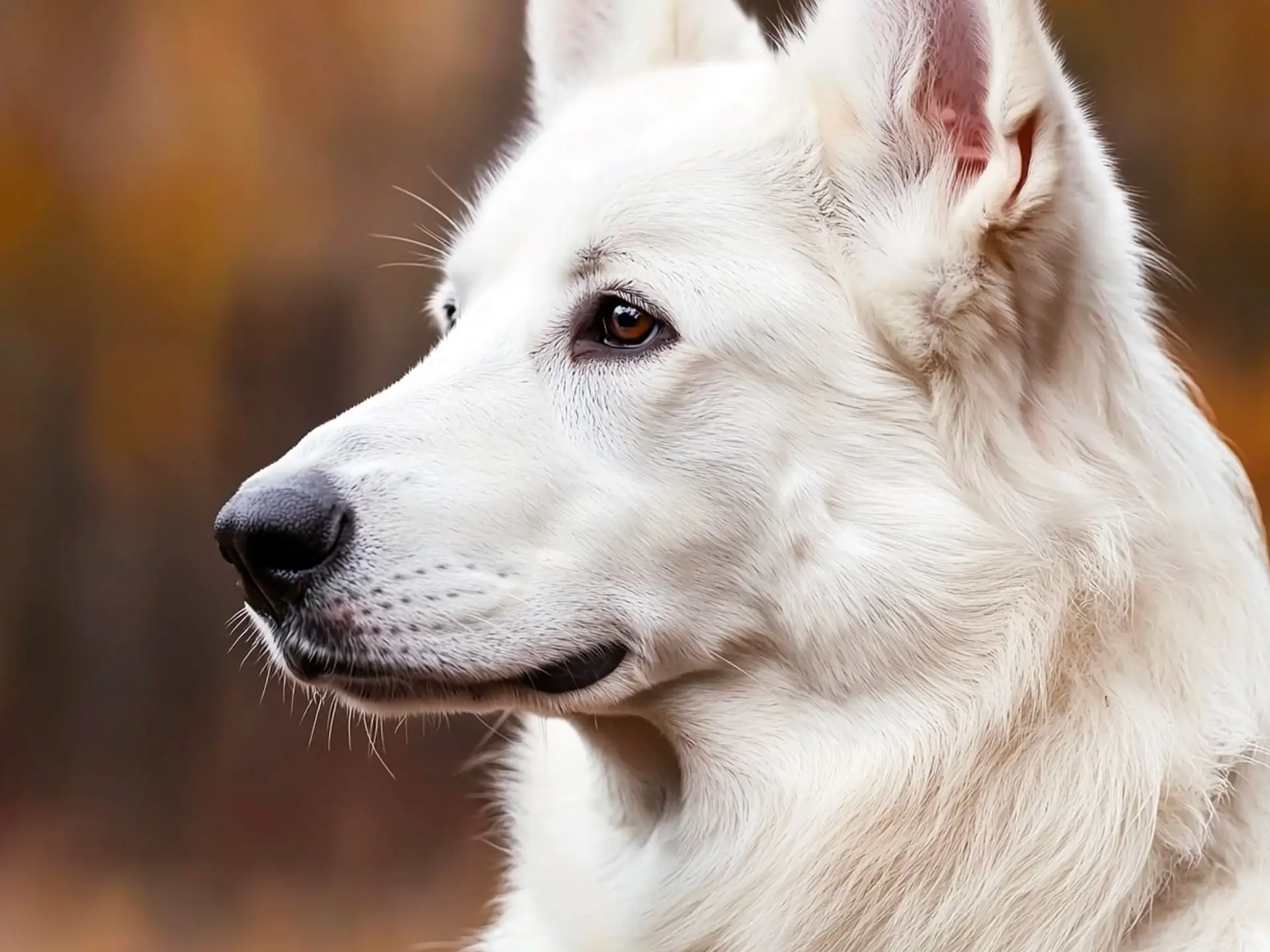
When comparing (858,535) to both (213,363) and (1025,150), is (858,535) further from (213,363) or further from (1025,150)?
(213,363)

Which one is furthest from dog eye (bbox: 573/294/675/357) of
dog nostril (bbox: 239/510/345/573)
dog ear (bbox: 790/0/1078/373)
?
dog nostril (bbox: 239/510/345/573)

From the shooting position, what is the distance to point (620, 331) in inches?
57.6

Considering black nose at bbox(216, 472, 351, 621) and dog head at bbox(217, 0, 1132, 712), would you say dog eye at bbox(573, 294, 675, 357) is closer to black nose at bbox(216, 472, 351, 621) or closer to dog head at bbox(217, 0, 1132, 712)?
dog head at bbox(217, 0, 1132, 712)

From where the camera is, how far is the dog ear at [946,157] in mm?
1315

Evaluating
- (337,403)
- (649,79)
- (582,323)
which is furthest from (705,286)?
(337,403)

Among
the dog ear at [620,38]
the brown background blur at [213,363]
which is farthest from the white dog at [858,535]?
the brown background blur at [213,363]

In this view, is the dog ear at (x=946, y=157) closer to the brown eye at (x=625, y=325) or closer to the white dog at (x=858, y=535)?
the white dog at (x=858, y=535)

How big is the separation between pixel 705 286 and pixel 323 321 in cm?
157

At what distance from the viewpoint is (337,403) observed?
2.82 metres

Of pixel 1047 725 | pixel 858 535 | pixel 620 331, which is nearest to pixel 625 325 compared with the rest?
pixel 620 331

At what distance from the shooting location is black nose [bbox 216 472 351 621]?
51.1 inches

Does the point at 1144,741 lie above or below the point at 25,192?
above

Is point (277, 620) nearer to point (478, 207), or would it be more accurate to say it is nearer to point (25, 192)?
point (478, 207)

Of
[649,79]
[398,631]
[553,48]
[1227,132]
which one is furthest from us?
[1227,132]
